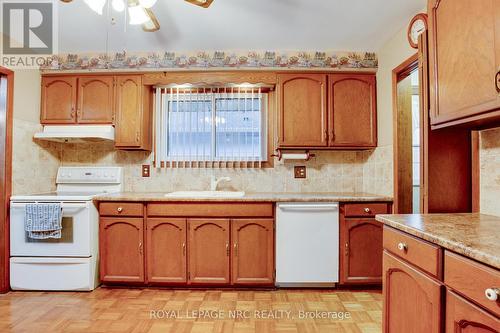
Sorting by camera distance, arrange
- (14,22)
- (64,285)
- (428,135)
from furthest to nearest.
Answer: (64,285)
(14,22)
(428,135)

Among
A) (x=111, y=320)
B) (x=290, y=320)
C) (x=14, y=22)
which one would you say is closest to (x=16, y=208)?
(x=111, y=320)

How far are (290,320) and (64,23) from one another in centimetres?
281

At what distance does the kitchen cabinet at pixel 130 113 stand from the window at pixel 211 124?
23 centimetres

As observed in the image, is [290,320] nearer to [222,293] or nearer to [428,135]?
[222,293]

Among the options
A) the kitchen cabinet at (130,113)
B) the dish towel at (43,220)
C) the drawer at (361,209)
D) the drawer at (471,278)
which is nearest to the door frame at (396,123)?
the drawer at (361,209)

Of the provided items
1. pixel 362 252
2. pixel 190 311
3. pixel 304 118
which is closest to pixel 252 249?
pixel 190 311

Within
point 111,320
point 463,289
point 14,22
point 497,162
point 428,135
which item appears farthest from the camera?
point 14,22

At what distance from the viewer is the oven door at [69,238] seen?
2.46 m

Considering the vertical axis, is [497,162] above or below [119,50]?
below

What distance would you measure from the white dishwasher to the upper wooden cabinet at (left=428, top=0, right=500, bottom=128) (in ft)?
3.95

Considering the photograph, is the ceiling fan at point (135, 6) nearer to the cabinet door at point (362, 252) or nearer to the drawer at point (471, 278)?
the drawer at point (471, 278)

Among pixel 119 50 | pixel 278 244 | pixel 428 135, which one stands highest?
pixel 119 50

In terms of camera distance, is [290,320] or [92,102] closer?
[290,320]

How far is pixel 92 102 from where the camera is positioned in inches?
111
